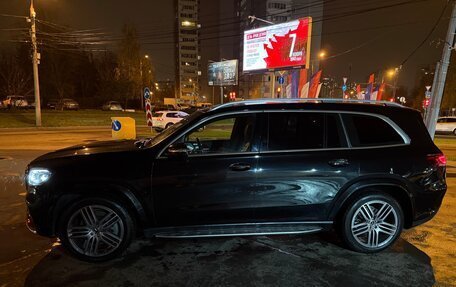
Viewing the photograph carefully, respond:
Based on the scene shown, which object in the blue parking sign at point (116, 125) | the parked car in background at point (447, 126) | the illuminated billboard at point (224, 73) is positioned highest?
the illuminated billboard at point (224, 73)

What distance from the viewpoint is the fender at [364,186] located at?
173 inches

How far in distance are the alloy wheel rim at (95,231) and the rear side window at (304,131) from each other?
204cm

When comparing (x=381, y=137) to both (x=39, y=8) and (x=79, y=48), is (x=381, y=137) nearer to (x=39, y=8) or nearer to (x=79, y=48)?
(x=39, y=8)

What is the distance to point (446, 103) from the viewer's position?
1993 inches

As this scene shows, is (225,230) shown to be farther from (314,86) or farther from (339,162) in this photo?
(314,86)

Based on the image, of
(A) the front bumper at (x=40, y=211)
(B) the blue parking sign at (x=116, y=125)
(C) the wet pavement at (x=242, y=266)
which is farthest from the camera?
(B) the blue parking sign at (x=116, y=125)

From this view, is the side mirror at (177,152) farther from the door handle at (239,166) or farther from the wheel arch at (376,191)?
the wheel arch at (376,191)

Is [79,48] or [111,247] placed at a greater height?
[79,48]

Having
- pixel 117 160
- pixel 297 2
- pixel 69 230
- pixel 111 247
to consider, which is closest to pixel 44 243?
pixel 69 230

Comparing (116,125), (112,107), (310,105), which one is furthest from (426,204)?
(112,107)

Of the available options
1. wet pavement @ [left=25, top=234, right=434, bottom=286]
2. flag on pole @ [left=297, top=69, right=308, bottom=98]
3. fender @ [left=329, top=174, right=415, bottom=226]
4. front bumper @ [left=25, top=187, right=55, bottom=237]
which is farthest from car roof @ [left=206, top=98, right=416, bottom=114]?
flag on pole @ [left=297, top=69, right=308, bottom=98]

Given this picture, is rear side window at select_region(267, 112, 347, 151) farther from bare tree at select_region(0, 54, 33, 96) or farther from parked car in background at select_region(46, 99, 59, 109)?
parked car in background at select_region(46, 99, 59, 109)

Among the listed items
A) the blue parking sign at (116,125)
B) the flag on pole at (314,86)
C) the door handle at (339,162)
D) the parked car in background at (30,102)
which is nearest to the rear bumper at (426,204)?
the door handle at (339,162)

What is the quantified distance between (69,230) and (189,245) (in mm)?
1490
